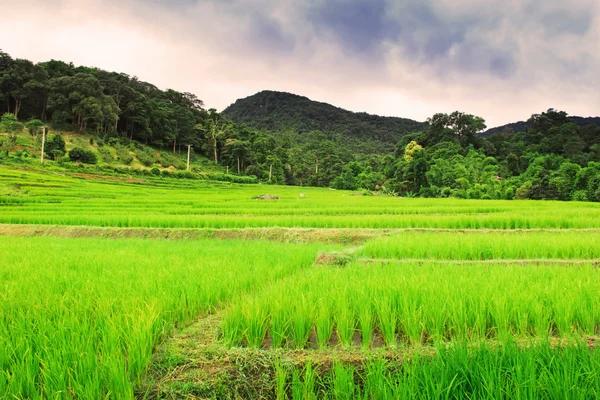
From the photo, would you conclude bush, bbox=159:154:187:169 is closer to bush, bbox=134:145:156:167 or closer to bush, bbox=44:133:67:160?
bush, bbox=134:145:156:167

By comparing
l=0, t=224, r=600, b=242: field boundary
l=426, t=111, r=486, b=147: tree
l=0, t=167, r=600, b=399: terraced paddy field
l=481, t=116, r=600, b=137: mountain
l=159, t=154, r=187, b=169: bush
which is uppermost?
l=481, t=116, r=600, b=137: mountain

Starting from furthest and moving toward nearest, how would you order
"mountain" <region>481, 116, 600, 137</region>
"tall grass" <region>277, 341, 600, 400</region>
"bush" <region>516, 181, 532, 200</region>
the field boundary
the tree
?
"mountain" <region>481, 116, 600, 137</region>, the tree, "bush" <region>516, 181, 532, 200</region>, the field boundary, "tall grass" <region>277, 341, 600, 400</region>

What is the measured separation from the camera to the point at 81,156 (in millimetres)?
32188

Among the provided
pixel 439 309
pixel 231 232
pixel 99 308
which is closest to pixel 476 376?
pixel 439 309

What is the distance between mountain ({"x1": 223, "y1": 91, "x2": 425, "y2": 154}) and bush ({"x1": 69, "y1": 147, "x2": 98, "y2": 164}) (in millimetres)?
59807

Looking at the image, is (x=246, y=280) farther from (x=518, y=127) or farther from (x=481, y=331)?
(x=518, y=127)

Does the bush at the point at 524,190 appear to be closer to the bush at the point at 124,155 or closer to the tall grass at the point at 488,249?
the tall grass at the point at 488,249

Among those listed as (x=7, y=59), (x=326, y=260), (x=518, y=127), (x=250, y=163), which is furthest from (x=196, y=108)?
(x=518, y=127)

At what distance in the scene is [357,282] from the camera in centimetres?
288

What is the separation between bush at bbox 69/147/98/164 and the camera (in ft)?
104

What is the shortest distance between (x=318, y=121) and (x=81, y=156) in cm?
7839

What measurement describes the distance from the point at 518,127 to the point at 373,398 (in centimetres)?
9305

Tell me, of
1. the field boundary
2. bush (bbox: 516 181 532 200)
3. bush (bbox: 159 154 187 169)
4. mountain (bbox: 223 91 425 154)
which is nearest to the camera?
the field boundary

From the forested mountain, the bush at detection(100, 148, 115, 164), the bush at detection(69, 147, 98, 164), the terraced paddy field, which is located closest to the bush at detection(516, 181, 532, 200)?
the forested mountain
